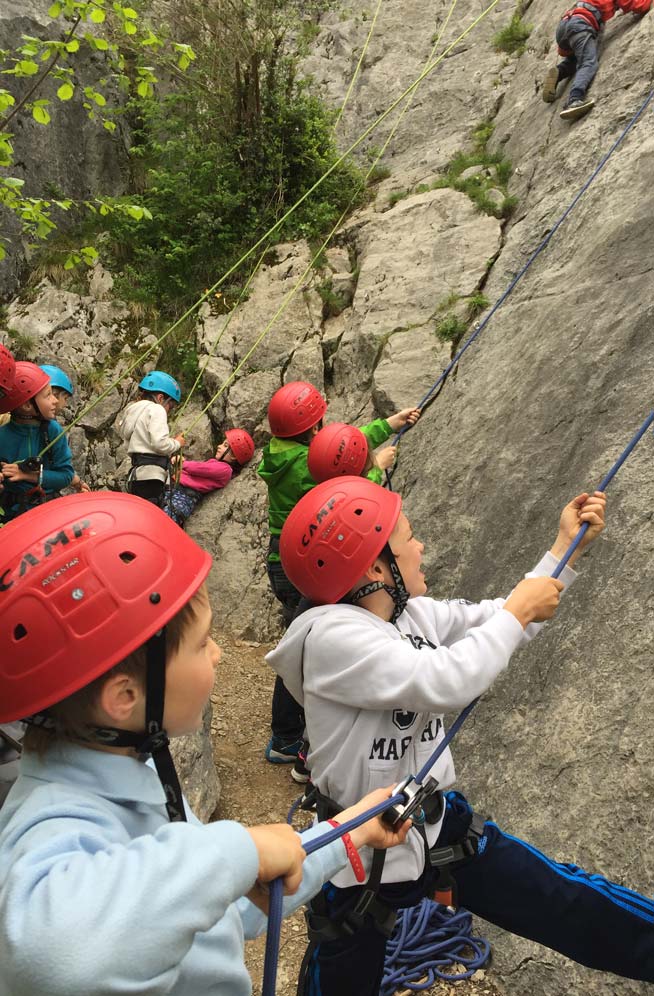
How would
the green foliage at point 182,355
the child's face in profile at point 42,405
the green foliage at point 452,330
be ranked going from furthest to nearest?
the green foliage at point 182,355
the green foliage at point 452,330
the child's face in profile at point 42,405

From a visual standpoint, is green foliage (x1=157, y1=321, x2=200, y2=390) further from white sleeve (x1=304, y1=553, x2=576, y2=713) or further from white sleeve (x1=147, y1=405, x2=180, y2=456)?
white sleeve (x1=304, y1=553, x2=576, y2=713)

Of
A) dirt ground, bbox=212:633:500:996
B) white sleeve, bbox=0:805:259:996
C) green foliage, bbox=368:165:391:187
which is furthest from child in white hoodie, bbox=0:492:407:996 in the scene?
green foliage, bbox=368:165:391:187

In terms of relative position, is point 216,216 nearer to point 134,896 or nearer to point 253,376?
point 253,376

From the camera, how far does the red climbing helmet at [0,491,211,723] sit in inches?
49.4

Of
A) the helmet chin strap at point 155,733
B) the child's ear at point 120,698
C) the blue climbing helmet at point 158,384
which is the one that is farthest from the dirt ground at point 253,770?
the blue climbing helmet at point 158,384

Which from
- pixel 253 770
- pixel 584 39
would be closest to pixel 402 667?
pixel 253 770

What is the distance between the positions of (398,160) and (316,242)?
2080 millimetres

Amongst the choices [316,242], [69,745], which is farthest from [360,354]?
[69,745]

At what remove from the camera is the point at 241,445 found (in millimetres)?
7941

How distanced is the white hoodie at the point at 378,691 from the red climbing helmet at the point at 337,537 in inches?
3.8

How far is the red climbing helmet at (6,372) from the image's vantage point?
503cm

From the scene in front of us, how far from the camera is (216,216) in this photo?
32.2 ft

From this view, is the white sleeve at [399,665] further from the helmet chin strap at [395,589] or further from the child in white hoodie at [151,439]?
the child in white hoodie at [151,439]

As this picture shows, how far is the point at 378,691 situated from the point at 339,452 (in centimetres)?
250
